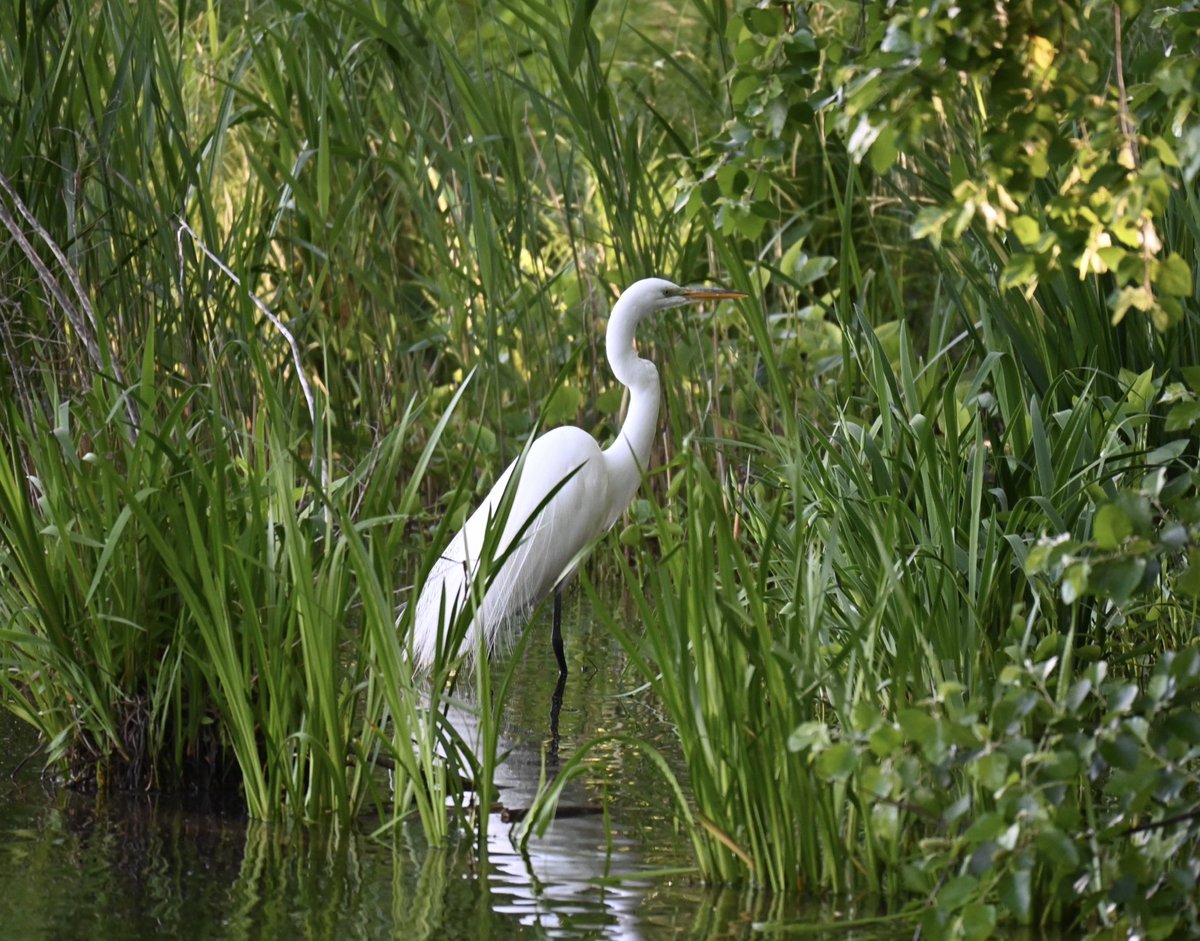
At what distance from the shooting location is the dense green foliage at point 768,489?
1753 millimetres

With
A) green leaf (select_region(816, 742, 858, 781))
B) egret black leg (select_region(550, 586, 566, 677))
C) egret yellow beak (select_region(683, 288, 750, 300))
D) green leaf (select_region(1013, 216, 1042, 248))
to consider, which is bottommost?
egret black leg (select_region(550, 586, 566, 677))

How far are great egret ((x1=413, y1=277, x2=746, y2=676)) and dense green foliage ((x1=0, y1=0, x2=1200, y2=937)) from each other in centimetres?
16

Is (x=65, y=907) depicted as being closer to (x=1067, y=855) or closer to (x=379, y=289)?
(x=1067, y=855)

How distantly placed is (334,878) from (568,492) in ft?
6.27

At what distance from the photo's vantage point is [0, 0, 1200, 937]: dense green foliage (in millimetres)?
1753

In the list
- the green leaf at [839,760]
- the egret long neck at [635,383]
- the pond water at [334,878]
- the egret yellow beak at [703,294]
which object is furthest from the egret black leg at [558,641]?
the green leaf at [839,760]

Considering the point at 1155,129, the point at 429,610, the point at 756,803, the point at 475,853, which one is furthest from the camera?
the point at 429,610

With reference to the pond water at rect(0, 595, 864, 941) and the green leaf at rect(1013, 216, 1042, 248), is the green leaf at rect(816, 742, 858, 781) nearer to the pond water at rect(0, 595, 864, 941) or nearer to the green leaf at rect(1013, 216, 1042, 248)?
the pond water at rect(0, 595, 864, 941)

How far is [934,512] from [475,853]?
0.94 metres

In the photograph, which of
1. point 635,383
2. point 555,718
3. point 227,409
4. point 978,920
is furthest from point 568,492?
point 978,920

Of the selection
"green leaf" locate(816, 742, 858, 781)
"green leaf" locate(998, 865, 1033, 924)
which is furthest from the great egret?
"green leaf" locate(998, 865, 1033, 924)

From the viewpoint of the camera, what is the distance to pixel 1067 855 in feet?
5.58

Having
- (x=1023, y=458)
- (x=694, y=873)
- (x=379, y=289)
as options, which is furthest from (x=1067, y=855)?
(x=379, y=289)

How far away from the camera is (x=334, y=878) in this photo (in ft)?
7.85
